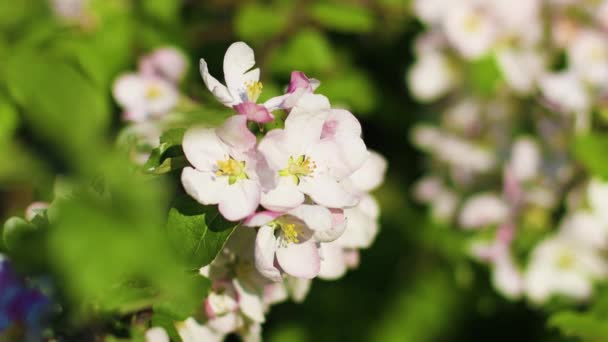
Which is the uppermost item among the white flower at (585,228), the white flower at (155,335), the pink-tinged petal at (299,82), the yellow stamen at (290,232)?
the white flower at (585,228)

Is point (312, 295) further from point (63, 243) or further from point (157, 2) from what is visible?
point (63, 243)

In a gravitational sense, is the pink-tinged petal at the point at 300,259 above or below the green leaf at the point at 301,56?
below

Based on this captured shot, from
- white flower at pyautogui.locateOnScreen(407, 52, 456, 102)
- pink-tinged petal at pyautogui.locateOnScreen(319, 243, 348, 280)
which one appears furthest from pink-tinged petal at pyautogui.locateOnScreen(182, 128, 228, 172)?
white flower at pyautogui.locateOnScreen(407, 52, 456, 102)

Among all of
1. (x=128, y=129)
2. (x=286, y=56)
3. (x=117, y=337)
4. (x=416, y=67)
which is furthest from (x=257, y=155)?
(x=416, y=67)

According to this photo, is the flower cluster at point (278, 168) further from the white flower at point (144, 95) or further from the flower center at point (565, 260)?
the flower center at point (565, 260)

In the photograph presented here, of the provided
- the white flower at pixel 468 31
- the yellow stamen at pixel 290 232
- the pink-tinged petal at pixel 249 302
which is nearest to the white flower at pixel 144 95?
the pink-tinged petal at pixel 249 302
